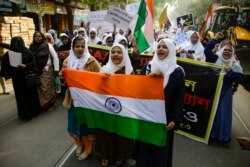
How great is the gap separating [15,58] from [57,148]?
2310 mm

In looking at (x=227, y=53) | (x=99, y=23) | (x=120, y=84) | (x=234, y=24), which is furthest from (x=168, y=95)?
(x=234, y=24)

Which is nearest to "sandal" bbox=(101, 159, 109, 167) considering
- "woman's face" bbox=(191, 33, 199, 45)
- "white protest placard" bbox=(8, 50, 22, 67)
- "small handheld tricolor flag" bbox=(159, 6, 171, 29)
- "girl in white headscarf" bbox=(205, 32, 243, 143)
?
"girl in white headscarf" bbox=(205, 32, 243, 143)

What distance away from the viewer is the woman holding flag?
385 centimetres

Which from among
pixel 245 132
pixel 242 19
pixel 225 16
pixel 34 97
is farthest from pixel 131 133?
pixel 225 16

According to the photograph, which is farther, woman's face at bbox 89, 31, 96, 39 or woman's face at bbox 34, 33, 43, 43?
woman's face at bbox 89, 31, 96, 39

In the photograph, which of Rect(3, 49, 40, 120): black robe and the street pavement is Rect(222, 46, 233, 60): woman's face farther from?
Rect(3, 49, 40, 120): black robe

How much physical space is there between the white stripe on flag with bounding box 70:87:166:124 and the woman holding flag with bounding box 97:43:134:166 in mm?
435

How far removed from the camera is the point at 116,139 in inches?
159

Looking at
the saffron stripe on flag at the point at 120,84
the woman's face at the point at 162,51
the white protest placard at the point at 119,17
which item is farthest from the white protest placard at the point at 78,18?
the woman's face at the point at 162,51

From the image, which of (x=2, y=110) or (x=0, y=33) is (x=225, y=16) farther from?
(x=2, y=110)

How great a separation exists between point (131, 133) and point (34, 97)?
3570 mm

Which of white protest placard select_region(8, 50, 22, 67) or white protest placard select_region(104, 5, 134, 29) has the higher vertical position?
white protest placard select_region(104, 5, 134, 29)

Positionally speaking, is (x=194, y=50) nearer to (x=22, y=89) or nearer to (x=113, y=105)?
(x=113, y=105)

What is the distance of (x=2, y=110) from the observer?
665 cm
